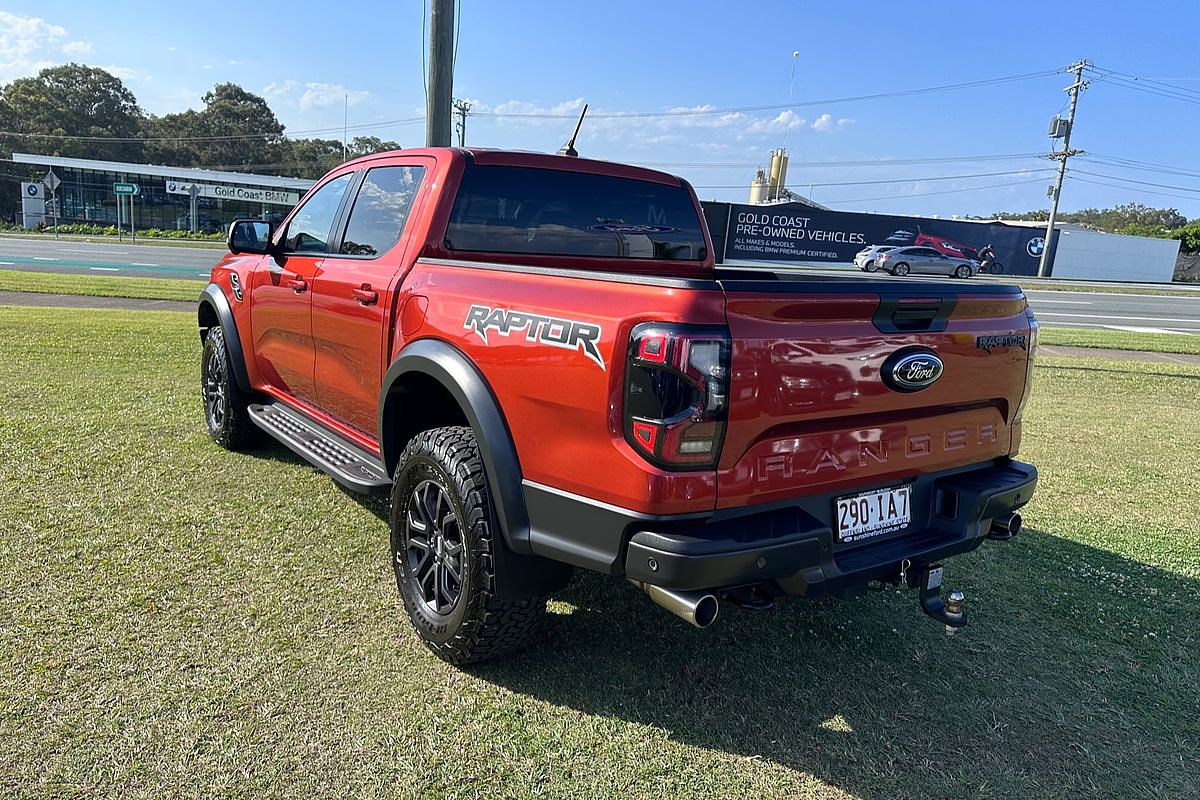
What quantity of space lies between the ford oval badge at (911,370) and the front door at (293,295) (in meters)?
2.85

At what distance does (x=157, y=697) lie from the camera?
2594 mm

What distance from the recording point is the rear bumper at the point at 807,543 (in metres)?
2.17

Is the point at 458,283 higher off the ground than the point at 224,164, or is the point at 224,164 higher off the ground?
the point at 224,164

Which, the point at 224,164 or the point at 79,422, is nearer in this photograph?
the point at 79,422

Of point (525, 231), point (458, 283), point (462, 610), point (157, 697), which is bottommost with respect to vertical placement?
point (157, 697)

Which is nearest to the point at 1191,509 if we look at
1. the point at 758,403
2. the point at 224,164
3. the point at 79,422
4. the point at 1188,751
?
the point at 1188,751

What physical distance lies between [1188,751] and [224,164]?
93936mm

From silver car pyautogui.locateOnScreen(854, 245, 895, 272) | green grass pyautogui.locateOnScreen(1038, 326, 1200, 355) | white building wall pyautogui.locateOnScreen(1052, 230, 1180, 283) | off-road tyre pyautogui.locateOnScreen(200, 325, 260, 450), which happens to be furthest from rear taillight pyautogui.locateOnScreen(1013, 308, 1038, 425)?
white building wall pyautogui.locateOnScreen(1052, 230, 1180, 283)

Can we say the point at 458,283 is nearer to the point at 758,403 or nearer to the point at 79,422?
the point at 758,403

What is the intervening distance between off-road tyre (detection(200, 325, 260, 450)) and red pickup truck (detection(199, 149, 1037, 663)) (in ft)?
4.80

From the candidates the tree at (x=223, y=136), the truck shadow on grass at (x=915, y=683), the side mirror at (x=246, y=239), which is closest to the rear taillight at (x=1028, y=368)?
the truck shadow on grass at (x=915, y=683)

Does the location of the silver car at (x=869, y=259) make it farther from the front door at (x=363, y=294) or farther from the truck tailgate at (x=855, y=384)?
the truck tailgate at (x=855, y=384)

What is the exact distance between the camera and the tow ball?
110 inches

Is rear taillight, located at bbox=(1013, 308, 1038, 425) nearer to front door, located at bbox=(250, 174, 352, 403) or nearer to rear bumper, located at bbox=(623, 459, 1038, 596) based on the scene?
rear bumper, located at bbox=(623, 459, 1038, 596)
